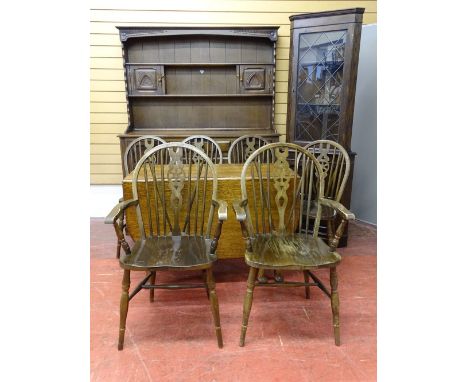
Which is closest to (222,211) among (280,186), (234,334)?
(280,186)

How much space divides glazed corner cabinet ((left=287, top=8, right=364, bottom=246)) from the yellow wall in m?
0.69

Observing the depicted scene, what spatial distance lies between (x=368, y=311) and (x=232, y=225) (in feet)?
3.44

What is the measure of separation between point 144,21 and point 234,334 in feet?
11.2

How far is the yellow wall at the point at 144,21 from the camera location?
13.2 feet

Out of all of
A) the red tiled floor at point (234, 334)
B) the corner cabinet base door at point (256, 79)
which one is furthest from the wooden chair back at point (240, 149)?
the red tiled floor at point (234, 334)

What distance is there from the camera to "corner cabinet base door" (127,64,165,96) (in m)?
3.91

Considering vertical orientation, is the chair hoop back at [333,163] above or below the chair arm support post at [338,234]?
above

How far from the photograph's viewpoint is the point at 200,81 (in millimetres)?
4172

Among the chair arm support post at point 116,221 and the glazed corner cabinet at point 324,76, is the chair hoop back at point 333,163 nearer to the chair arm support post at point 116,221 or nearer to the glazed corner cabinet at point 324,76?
the glazed corner cabinet at point 324,76

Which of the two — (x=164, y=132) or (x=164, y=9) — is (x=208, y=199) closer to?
(x=164, y=132)

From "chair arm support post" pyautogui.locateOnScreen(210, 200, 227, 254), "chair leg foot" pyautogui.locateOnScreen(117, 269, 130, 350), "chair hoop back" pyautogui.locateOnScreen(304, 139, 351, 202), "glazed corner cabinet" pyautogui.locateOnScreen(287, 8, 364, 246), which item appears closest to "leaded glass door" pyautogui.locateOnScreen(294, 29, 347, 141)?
"glazed corner cabinet" pyautogui.locateOnScreen(287, 8, 364, 246)

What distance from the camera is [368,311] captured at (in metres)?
2.36

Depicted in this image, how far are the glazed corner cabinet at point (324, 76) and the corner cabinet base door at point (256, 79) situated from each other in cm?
45

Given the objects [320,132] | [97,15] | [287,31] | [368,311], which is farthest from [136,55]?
[368,311]
